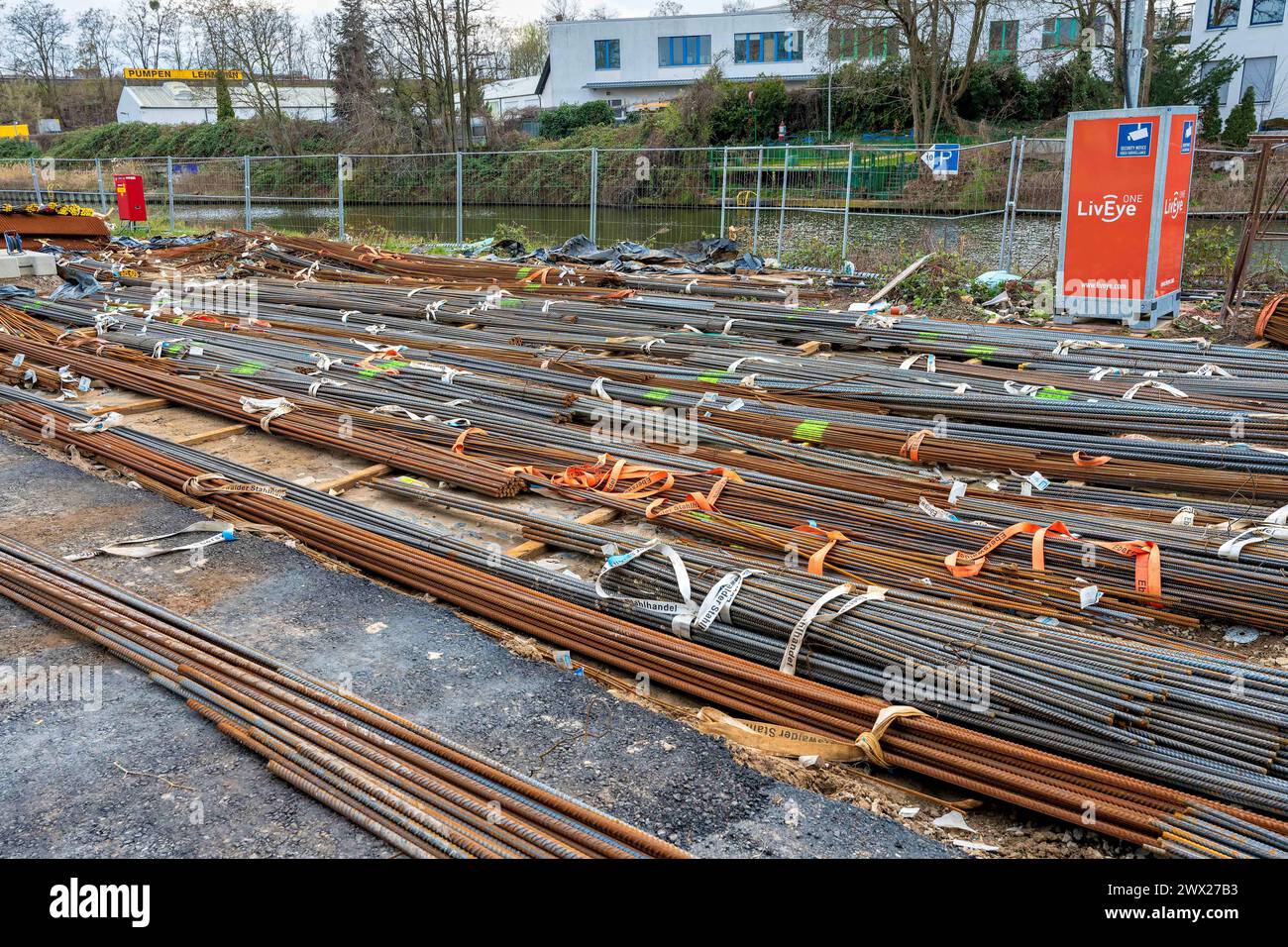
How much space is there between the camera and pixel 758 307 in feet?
34.1

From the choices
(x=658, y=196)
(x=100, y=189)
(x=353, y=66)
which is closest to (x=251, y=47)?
(x=353, y=66)

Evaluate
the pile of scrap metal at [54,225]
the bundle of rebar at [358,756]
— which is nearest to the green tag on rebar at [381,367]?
the bundle of rebar at [358,756]

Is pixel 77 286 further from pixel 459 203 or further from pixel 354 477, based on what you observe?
pixel 354 477

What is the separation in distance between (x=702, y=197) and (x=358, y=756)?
16.2 metres

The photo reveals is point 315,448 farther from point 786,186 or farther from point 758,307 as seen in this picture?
point 786,186

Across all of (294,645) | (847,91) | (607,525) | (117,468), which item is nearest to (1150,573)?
(607,525)

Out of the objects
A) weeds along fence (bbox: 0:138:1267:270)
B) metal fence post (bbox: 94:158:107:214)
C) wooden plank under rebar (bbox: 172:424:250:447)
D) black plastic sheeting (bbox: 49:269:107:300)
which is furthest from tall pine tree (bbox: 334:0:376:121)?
wooden plank under rebar (bbox: 172:424:250:447)

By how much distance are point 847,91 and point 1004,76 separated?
582cm

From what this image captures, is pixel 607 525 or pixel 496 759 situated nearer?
pixel 496 759

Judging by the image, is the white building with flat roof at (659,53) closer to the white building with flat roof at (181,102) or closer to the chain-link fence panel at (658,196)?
the white building with flat roof at (181,102)

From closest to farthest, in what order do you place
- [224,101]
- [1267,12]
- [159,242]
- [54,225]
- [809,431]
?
1. [809,431]
2. [54,225]
3. [159,242]
4. [1267,12]
5. [224,101]

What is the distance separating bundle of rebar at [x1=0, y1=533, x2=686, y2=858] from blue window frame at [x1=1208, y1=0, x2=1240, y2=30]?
47652mm

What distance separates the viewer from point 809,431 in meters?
6.64

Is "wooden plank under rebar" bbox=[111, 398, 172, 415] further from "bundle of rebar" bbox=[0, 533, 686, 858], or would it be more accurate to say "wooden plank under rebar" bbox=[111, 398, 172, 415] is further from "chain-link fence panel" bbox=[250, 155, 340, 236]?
"chain-link fence panel" bbox=[250, 155, 340, 236]
